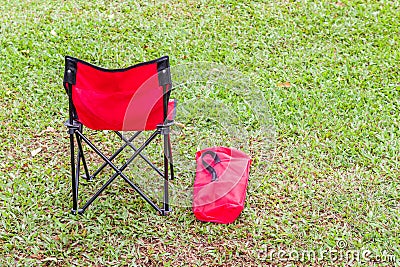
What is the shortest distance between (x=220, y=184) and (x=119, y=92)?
1000 millimetres

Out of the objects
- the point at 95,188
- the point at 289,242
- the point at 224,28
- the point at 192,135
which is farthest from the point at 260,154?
the point at 224,28

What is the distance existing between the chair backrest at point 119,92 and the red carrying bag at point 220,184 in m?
0.72

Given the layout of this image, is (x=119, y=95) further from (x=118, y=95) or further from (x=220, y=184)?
(x=220, y=184)

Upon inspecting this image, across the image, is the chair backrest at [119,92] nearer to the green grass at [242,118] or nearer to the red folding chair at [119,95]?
the red folding chair at [119,95]

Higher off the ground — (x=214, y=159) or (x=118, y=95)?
(x=118, y=95)

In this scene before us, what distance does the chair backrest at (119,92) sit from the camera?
321cm

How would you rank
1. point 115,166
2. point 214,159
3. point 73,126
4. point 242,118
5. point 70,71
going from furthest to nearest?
point 242,118
point 214,159
point 115,166
point 73,126
point 70,71

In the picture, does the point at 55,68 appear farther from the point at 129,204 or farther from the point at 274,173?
the point at 274,173

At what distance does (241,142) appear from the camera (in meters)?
4.39

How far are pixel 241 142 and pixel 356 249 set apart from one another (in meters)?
1.31

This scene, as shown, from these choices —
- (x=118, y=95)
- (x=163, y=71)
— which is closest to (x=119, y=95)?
(x=118, y=95)

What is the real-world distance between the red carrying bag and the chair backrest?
716mm

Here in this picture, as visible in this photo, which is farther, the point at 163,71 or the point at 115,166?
the point at 115,166

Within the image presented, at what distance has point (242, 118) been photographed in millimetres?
4562
